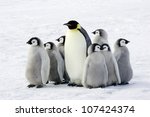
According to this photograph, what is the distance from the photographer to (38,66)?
24.3 ft

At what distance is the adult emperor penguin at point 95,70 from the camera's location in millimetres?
7137

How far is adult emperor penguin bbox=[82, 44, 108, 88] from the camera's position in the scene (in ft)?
23.4

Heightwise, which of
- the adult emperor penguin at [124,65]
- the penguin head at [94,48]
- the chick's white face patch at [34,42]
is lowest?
the adult emperor penguin at [124,65]

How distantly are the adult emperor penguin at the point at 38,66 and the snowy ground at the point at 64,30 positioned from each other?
0.50 ft

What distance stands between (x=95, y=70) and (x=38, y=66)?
0.85 m

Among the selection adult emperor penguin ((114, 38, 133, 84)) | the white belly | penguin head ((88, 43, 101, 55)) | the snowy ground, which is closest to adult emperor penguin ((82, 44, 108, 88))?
penguin head ((88, 43, 101, 55))

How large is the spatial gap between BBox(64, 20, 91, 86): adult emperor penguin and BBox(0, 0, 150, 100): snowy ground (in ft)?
0.78

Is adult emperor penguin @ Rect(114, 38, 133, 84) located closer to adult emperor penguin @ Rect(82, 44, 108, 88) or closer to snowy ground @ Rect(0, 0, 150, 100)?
snowy ground @ Rect(0, 0, 150, 100)

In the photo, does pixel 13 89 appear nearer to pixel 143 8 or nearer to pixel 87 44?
pixel 87 44

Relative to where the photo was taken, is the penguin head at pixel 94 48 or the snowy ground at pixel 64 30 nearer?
the snowy ground at pixel 64 30

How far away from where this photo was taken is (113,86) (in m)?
7.38

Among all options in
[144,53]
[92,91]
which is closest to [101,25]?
[144,53]

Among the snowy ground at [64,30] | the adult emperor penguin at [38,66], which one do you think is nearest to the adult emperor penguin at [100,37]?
the snowy ground at [64,30]

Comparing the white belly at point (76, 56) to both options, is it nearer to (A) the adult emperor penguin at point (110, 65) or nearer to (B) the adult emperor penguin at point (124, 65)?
(A) the adult emperor penguin at point (110, 65)
